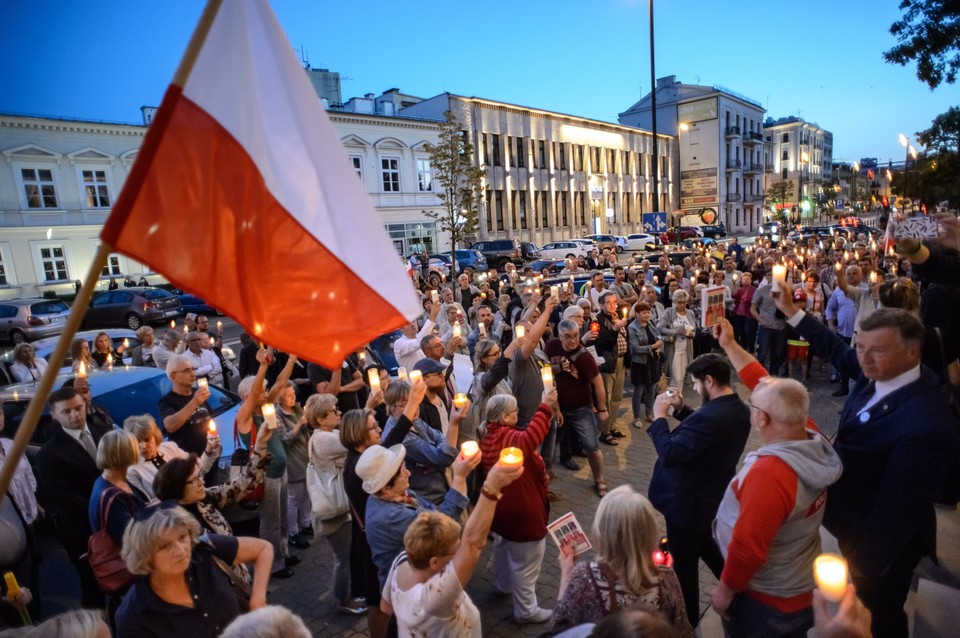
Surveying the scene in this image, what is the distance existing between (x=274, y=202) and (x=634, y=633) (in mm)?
2040

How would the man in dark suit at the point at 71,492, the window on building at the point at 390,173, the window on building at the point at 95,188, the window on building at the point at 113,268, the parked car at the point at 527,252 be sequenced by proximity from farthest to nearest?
the window on building at the point at 390,173 → the parked car at the point at 527,252 → the window on building at the point at 113,268 → the window on building at the point at 95,188 → the man in dark suit at the point at 71,492

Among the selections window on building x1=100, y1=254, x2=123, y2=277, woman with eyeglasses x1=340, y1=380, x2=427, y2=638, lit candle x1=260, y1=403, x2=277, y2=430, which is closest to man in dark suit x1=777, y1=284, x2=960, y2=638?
woman with eyeglasses x1=340, y1=380, x2=427, y2=638

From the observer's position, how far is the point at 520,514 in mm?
3928

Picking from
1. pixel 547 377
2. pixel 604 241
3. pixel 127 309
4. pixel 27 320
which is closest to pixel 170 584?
pixel 547 377

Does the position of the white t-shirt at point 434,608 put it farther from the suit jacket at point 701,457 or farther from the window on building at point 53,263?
the window on building at point 53,263

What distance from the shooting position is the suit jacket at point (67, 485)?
3.92 m

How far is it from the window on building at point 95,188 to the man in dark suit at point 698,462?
3773 cm

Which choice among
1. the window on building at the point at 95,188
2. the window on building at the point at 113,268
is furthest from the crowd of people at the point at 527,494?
the window on building at the point at 95,188

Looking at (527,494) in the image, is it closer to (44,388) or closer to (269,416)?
(269,416)

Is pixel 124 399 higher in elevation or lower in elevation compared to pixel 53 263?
lower

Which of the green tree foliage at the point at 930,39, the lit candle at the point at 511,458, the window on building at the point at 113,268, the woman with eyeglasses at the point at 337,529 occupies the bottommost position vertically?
the woman with eyeglasses at the point at 337,529

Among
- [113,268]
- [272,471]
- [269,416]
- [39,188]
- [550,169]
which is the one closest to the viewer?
[269,416]

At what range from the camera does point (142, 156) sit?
2012 mm

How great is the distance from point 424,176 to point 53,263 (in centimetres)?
2368
